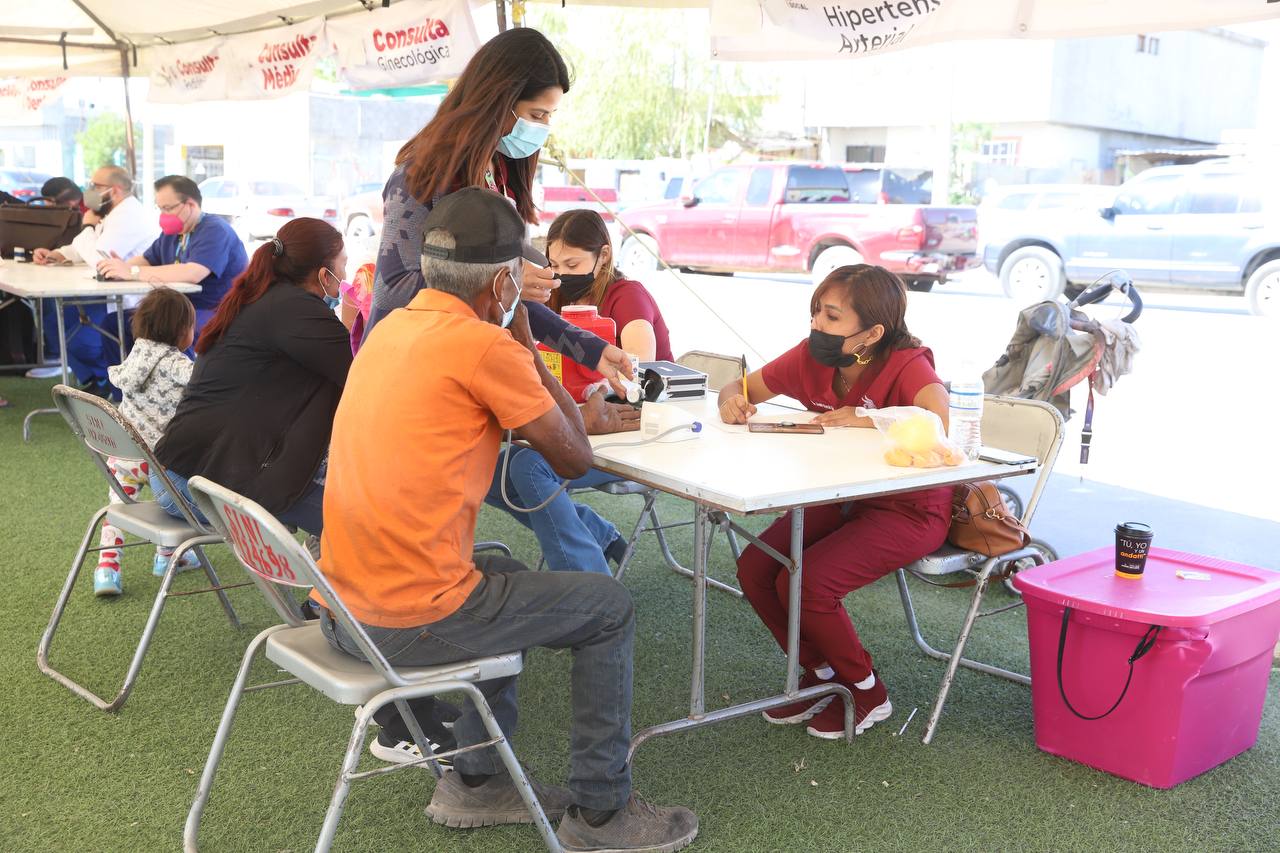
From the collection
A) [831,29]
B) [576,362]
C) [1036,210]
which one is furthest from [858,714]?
[1036,210]

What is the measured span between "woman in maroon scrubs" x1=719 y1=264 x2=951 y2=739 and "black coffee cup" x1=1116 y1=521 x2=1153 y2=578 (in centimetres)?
39

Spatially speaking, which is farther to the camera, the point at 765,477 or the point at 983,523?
the point at 983,523

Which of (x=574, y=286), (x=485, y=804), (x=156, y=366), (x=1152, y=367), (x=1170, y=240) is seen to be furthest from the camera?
(x=1170, y=240)

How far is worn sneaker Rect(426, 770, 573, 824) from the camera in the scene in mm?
2398

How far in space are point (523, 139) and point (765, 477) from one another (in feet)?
3.08

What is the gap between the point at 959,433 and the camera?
267 centimetres

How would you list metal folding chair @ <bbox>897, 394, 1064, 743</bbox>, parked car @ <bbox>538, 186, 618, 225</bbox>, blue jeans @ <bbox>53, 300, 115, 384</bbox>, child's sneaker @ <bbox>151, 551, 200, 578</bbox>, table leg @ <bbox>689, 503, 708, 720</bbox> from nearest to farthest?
1. table leg @ <bbox>689, 503, 708, 720</bbox>
2. metal folding chair @ <bbox>897, 394, 1064, 743</bbox>
3. child's sneaker @ <bbox>151, 551, 200, 578</bbox>
4. blue jeans @ <bbox>53, 300, 115, 384</bbox>
5. parked car @ <bbox>538, 186, 618, 225</bbox>

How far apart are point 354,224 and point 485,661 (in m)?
14.7

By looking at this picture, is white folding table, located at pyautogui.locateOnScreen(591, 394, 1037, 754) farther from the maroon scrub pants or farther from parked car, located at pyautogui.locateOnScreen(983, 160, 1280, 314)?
parked car, located at pyautogui.locateOnScreen(983, 160, 1280, 314)

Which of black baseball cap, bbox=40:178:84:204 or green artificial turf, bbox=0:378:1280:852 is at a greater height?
black baseball cap, bbox=40:178:84:204

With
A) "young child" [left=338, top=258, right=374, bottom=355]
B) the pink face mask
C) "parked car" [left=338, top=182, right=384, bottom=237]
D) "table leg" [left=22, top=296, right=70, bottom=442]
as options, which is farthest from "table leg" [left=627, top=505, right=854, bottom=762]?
"parked car" [left=338, top=182, right=384, bottom=237]

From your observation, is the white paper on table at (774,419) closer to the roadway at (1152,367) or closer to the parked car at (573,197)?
the roadway at (1152,367)

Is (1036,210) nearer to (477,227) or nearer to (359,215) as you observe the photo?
(359,215)

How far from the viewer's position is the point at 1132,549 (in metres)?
2.73
